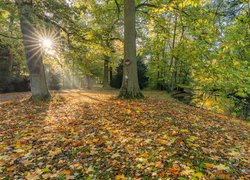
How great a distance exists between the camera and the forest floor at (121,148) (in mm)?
2547

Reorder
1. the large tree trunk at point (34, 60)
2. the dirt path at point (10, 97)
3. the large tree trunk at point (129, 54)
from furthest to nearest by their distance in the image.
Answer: the dirt path at point (10, 97)
the large tree trunk at point (129, 54)
the large tree trunk at point (34, 60)

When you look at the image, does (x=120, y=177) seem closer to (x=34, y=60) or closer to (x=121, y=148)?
(x=121, y=148)

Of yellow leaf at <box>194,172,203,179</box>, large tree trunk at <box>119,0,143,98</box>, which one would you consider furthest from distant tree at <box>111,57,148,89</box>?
yellow leaf at <box>194,172,203,179</box>

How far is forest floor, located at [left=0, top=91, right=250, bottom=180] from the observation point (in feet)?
8.36

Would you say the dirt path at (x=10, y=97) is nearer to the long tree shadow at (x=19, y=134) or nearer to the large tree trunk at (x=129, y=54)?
the long tree shadow at (x=19, y=134)

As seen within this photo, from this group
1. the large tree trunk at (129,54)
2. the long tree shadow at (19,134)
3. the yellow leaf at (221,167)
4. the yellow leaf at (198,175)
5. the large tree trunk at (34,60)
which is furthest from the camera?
the large tree trunk at (129,54)

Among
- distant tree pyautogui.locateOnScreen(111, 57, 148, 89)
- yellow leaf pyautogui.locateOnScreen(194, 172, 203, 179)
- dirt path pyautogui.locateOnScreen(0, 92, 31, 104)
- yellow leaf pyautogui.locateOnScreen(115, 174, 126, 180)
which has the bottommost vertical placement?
yellow leaf pyautogui.locateOnScreen(115, 174, 126, 180)

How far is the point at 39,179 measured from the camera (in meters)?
2.48

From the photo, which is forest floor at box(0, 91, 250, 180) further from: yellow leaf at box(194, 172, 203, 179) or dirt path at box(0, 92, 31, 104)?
dirt path at box(0, 92, 31, 104)

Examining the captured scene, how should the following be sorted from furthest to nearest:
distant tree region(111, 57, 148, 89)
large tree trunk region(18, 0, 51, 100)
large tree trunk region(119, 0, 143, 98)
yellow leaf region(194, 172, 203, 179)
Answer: distant tree region(111, 57, 148, 89), large tree trunk region(119, 0, 143, 98), large tree trunk region(18, 0, 51, 100), yellow leaf region(194, 172, 203, 179)

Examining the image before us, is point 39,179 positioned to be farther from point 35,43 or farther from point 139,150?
point 35,43

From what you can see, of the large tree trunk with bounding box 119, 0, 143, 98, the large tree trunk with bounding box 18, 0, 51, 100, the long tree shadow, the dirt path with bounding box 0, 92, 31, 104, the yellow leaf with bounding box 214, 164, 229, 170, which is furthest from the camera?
the dirt path with bounding box 0, 92, 31, 104

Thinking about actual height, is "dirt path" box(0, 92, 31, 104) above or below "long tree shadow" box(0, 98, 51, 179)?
above

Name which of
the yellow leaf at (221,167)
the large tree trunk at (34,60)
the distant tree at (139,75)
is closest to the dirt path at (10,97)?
the large tree trunk at (34,60)
